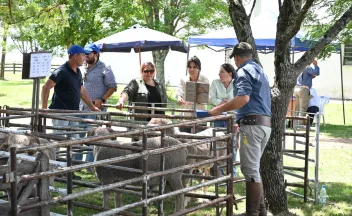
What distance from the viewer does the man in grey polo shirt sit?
6523 mm

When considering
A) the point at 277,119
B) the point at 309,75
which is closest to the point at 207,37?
the point at 309,75

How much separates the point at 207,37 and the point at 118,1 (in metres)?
4.63

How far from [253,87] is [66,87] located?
3151mm

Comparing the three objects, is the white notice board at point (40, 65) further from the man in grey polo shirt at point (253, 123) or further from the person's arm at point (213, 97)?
the person's arm at point (213, 97)

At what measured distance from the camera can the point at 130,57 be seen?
115 ft

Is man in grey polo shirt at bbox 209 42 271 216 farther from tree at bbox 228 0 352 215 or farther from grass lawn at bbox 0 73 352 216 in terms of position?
grass lawn at bbox 0 73 352 216

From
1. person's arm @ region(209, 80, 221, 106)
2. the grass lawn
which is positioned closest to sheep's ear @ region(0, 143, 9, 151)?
the grass lawn

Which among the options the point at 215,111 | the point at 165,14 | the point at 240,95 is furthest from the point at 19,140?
the point at 165,14

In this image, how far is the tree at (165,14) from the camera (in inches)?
805

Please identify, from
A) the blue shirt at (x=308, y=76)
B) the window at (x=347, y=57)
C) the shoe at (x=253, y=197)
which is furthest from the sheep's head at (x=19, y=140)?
the window at (x=347, y=57)

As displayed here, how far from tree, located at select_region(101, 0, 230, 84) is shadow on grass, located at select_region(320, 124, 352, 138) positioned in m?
5.60

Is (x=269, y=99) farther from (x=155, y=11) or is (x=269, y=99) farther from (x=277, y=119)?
(x=155, y=11)

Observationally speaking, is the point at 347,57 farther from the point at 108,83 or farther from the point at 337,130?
the point at 108,83

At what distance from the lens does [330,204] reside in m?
8.22
